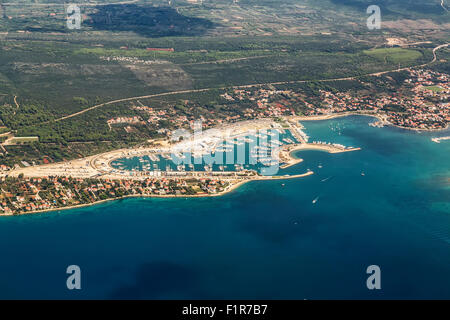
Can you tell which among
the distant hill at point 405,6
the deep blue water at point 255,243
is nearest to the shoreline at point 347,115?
the deep blue water at point 255,243

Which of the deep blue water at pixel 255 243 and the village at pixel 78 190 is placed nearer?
the deep blue water at pixel 255 243

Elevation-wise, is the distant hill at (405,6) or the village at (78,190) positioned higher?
the distant hill at (405,6)

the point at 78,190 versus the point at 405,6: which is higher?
the point at 405,6

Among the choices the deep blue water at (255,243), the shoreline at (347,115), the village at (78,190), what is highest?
the shoreline at (347,115)

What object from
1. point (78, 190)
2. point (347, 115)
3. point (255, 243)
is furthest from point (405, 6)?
point (255, 243)

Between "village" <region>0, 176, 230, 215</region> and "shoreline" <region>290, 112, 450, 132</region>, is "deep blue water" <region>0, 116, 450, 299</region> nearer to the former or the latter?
"village" <region>0, 176, 230, 215</region>

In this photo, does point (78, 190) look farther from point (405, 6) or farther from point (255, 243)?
point (405, 6)

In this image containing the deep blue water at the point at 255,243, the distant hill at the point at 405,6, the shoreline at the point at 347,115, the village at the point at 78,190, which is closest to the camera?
the deep blue water at the point at 255,243

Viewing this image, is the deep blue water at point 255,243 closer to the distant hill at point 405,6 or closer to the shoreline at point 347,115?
the shoreline at point 347,115

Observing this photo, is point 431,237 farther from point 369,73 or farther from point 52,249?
point 369,73
